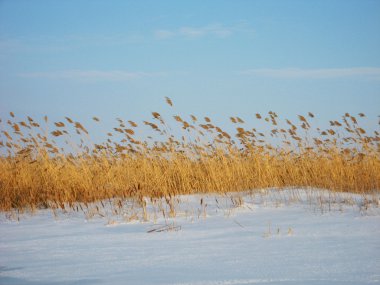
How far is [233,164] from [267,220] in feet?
7.15

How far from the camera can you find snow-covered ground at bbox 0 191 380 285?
201 cm

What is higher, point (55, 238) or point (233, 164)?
point (233, 164)

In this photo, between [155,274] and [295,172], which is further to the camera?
[295,172]

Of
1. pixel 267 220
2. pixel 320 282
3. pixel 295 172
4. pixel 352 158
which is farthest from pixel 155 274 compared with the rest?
pixel 352 158

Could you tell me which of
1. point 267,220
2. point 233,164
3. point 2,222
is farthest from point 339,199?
point 2,222

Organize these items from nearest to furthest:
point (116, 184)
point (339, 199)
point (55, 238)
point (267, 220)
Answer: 1. point (55, 238)
2. point (267, 220)
3. point (339, 199)
4. point (116, 184)

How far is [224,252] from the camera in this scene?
8.38ft

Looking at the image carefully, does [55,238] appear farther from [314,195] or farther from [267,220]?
[314,195]

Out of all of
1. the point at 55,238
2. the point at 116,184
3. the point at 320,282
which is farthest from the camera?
the point at 116,184

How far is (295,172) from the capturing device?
5770 millimetres

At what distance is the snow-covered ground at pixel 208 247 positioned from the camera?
2006mm

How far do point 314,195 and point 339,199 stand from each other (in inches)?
13.5

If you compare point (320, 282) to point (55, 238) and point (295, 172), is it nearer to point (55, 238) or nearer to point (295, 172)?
point (55, 238)

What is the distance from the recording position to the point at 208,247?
2.72 m
